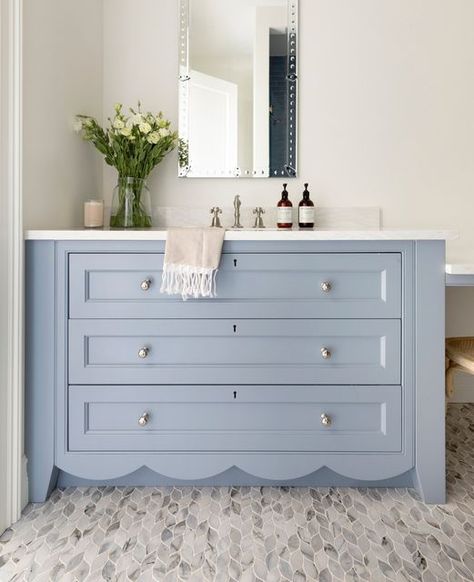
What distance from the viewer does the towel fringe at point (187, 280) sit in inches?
56.2

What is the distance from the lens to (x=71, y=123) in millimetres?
1790

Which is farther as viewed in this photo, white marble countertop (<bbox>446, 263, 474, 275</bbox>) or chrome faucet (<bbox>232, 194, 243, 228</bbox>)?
chrome faucet (<bbox>232, 194, 243, 228</bbox>)

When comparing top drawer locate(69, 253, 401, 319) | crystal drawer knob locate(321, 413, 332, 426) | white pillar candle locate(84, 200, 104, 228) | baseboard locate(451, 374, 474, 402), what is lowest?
baseboard locate(451, 374, 474, 402)

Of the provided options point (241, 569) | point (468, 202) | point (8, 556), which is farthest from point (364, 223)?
point (8, 556)

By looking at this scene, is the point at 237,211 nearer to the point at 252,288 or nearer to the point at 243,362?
the point at 252,288

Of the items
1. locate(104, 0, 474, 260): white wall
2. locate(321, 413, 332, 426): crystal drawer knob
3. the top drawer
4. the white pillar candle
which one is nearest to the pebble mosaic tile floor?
locate(321, 413, 332, 426): crystal drawer knob

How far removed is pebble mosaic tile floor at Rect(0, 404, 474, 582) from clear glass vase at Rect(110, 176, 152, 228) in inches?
42.0

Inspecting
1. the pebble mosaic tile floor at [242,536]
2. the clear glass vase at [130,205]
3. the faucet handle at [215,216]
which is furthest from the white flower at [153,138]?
the pebble mosaic tile floor at [242,536]

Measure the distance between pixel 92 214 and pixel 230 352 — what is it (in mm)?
882

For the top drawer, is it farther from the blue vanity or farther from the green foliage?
the green foliage

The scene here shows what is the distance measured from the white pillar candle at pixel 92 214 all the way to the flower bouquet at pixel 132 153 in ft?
0.23

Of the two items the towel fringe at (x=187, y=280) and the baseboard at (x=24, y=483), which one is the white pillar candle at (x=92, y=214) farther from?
the baseboard at (x=24, y=483)

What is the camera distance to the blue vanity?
1461 mm

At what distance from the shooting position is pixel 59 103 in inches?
65.7
